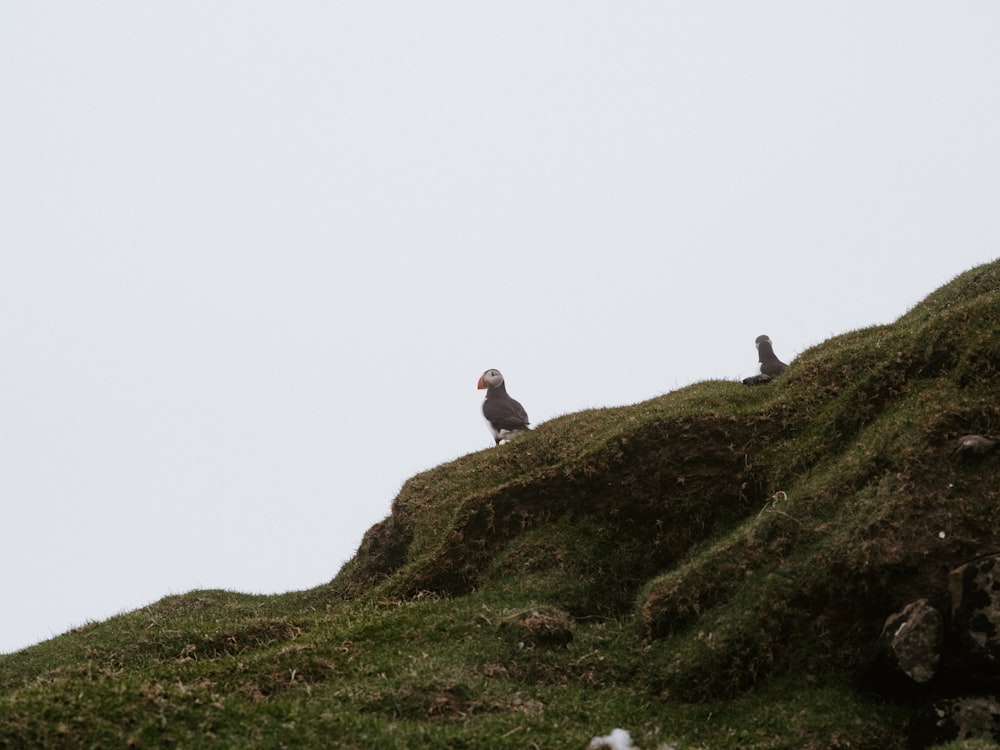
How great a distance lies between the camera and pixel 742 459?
19.0 meters

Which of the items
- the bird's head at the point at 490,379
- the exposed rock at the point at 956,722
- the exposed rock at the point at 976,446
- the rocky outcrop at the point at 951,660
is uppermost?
the bird's head at the point at 490,379

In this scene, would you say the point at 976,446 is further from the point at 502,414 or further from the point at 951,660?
the point at 502,414

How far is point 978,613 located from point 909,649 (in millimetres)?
955

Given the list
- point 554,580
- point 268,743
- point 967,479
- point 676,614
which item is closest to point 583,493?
point 554,580

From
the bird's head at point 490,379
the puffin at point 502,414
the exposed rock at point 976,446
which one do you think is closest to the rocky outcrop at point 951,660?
the exposed rock at point 976,446

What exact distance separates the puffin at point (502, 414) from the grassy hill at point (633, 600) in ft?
14.7

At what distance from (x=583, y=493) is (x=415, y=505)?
16.1ft

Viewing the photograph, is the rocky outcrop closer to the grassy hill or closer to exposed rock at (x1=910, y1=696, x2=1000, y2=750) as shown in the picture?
exposed rock at (x1=910, y1=696, x2=1000, y2=750)

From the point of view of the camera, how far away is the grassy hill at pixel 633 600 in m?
12.8

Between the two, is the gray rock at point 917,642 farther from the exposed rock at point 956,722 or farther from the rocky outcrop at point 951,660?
the exposed rock at point 956,722

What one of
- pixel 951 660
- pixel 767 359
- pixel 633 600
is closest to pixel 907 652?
pixel 951 660

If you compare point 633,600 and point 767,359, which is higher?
point 767,359

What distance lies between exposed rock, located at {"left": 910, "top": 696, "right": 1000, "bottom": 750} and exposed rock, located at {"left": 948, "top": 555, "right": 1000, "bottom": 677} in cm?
40

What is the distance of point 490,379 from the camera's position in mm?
29562
